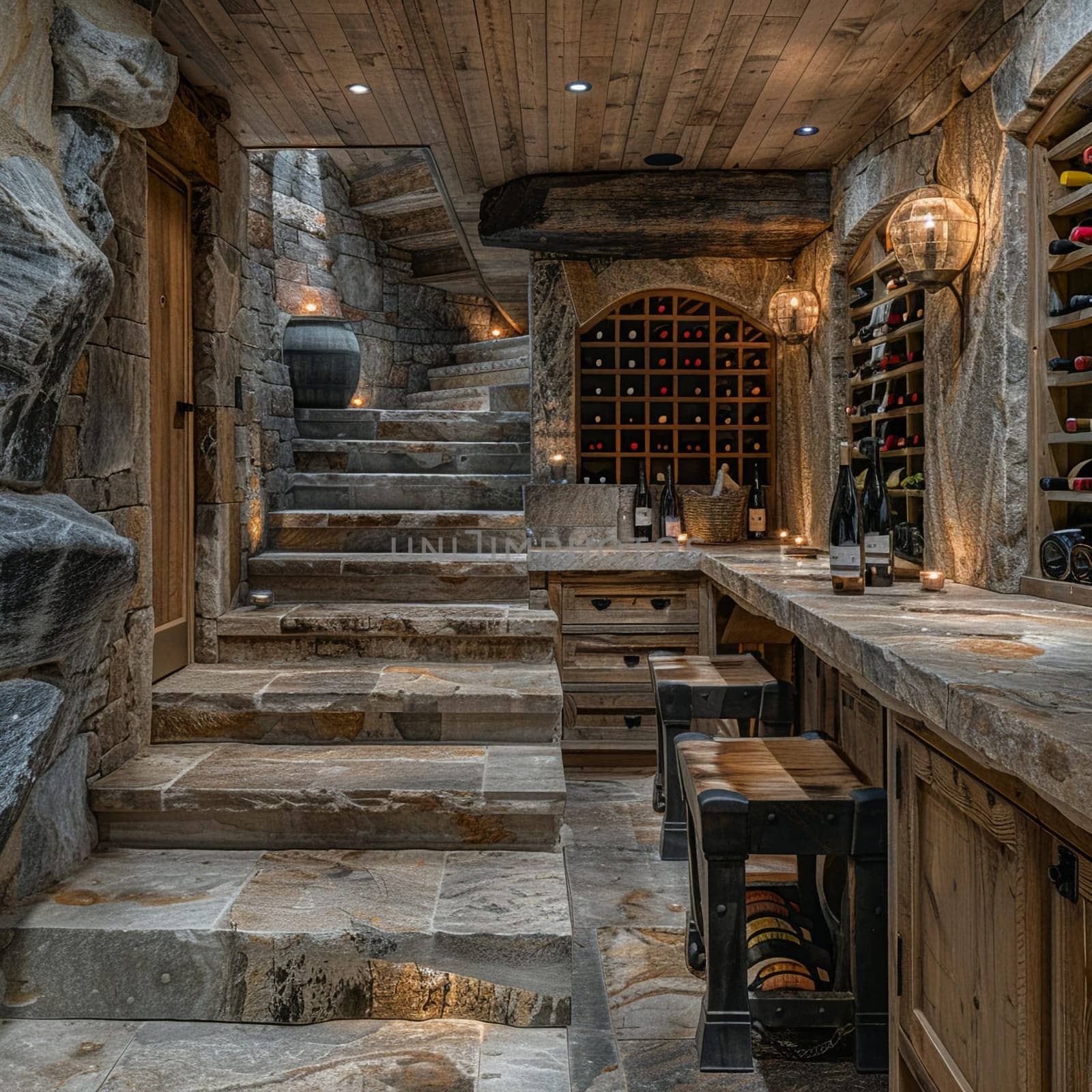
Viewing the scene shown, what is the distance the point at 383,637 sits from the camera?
12.9 feet

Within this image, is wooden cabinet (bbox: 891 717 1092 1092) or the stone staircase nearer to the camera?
wooden cabinet (bbox: 891 717 1092 1092)

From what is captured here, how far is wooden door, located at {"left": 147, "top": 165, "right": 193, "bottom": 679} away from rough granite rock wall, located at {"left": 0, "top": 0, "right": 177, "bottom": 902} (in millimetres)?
404

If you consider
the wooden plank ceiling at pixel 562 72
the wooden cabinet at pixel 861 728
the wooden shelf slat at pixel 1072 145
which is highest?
the wooden plank ceiling at pixel 562 72

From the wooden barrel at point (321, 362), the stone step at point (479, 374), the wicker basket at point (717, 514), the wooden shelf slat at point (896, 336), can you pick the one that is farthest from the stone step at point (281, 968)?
the stone step at point (479, 374)

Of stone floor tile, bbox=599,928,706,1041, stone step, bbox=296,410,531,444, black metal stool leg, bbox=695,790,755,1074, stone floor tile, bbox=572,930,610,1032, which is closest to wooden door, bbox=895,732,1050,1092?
black metal stool leg, bbox=695,790,755,1074

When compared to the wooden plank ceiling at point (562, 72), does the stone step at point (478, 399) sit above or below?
below

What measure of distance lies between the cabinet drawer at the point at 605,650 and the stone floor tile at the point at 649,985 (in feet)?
5.68

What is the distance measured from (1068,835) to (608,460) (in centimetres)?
418

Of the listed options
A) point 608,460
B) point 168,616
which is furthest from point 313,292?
point 168,616

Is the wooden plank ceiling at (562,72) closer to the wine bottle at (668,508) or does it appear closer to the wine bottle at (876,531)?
the wine bottle at (876,531)

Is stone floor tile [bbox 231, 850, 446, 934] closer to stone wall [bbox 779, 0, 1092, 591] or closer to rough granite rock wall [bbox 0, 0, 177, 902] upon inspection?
rough granite rock wall [bbox 0, 0, 177, 902]

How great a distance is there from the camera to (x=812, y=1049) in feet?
7.48

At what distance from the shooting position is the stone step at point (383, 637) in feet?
12.8

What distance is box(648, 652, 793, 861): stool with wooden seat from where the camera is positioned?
3158 mm
